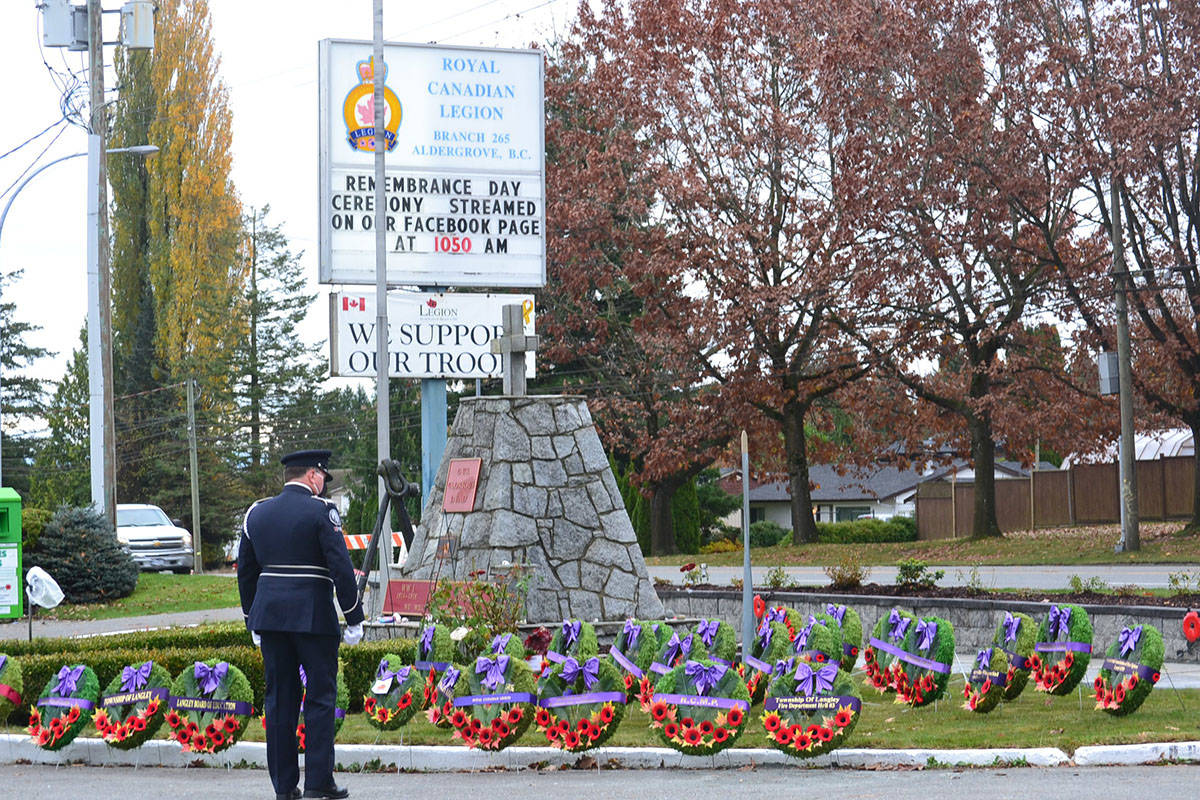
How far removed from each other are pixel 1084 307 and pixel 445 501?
63.6 feet

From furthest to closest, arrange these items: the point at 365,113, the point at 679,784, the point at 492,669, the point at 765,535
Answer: the point at 765,535 < the point at 365,113 < the point at 492,669 < the point at 679,784

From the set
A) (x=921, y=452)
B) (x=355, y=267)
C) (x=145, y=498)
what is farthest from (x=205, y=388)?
(x=355, y=267)

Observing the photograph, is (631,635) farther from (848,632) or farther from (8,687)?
(8,687)

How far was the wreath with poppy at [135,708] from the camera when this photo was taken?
10055 mm

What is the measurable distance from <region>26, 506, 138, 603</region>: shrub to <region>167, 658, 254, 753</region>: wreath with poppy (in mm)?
15816

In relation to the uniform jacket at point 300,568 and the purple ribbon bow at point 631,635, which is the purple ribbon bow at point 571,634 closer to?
the purple ribbon bow at point 631,635

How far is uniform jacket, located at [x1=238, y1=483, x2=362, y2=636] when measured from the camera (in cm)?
826

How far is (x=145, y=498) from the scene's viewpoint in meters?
63.6

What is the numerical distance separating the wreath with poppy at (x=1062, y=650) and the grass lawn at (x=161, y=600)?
1606cm

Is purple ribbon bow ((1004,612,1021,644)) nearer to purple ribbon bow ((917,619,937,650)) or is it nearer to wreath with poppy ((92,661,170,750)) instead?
purple ribbon bow ((917,619,937,650))

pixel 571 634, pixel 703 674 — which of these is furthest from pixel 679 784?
pixel 571 634

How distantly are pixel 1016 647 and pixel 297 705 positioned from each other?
17.9 feet

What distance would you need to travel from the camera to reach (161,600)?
25.5 m

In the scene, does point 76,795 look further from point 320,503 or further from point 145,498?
point 145,498
